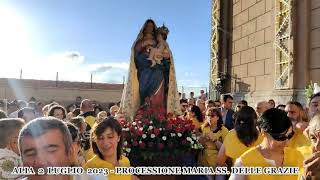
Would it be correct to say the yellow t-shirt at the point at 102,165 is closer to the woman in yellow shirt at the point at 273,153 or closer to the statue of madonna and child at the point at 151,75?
the woman in yellow shirt at the point at 273,153

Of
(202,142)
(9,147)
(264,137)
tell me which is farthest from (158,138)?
(264,137)

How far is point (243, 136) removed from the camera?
15.0 feet

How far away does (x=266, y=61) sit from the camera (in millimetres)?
14344

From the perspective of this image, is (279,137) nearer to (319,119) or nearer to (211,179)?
(319,119)

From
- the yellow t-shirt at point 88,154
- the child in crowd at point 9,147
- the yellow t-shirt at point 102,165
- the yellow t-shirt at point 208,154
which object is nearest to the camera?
the child in crowd at point 9,147

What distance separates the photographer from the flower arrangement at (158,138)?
18.3 feet

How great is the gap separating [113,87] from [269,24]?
17.5 metres

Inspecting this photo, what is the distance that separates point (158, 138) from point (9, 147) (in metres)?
2.73

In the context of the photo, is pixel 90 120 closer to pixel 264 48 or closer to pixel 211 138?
pixel 211 138

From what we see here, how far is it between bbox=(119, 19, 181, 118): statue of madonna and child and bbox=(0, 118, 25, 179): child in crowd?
4.10 meters

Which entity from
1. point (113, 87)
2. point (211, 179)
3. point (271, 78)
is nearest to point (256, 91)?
point (271, 78)

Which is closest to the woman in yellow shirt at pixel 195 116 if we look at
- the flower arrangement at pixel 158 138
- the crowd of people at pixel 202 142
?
the crowd of people at pixel 202 142

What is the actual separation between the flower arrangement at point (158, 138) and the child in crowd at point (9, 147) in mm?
2365

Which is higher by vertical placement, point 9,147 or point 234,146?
point 9,147
